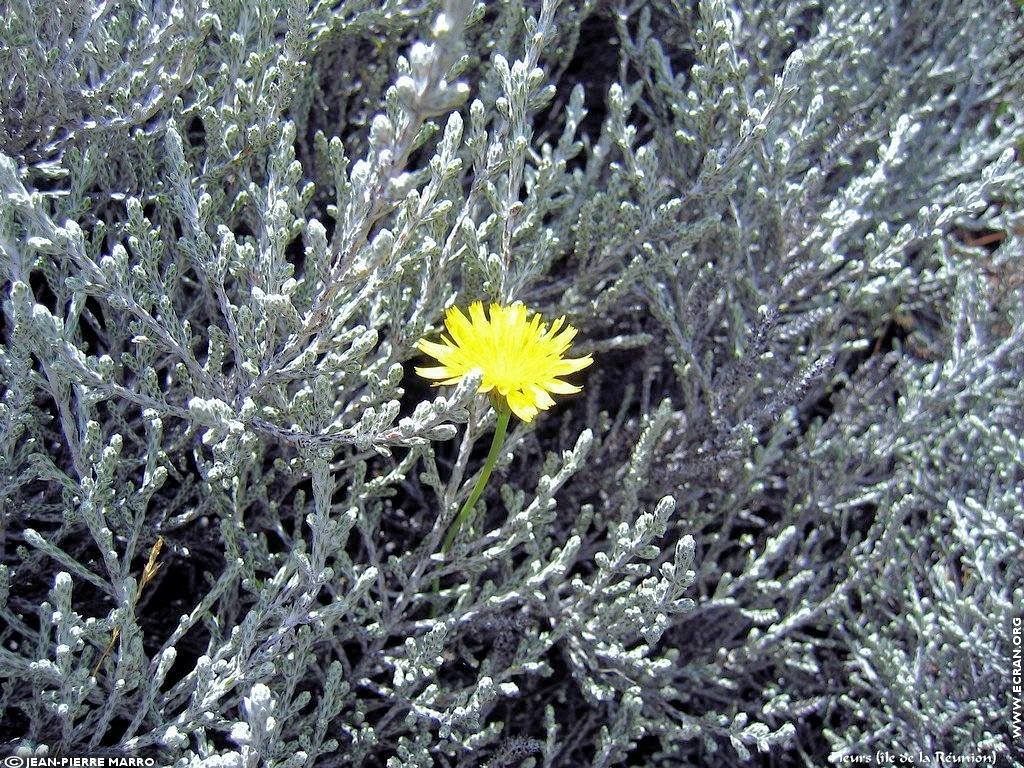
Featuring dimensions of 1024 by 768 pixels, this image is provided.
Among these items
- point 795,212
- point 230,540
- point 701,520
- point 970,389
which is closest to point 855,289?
point 795,212

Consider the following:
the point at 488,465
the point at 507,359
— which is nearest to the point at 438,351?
the point at 507,359

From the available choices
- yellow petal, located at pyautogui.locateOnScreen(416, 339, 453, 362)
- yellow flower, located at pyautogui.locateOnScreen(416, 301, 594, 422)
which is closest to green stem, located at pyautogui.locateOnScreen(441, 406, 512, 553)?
yellow flower, located at pyautogui.locateOnScreen(416, 301, 594, 422)

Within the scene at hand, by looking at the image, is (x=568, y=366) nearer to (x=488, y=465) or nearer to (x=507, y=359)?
(x=507, y=359)

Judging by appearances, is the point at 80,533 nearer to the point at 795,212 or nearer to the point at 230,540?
the point at 230,540

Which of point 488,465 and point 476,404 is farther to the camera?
point 476,404

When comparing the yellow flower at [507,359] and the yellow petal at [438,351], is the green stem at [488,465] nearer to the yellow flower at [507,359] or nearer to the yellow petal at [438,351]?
the yellow flower at [507,359]

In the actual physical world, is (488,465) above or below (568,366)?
below
